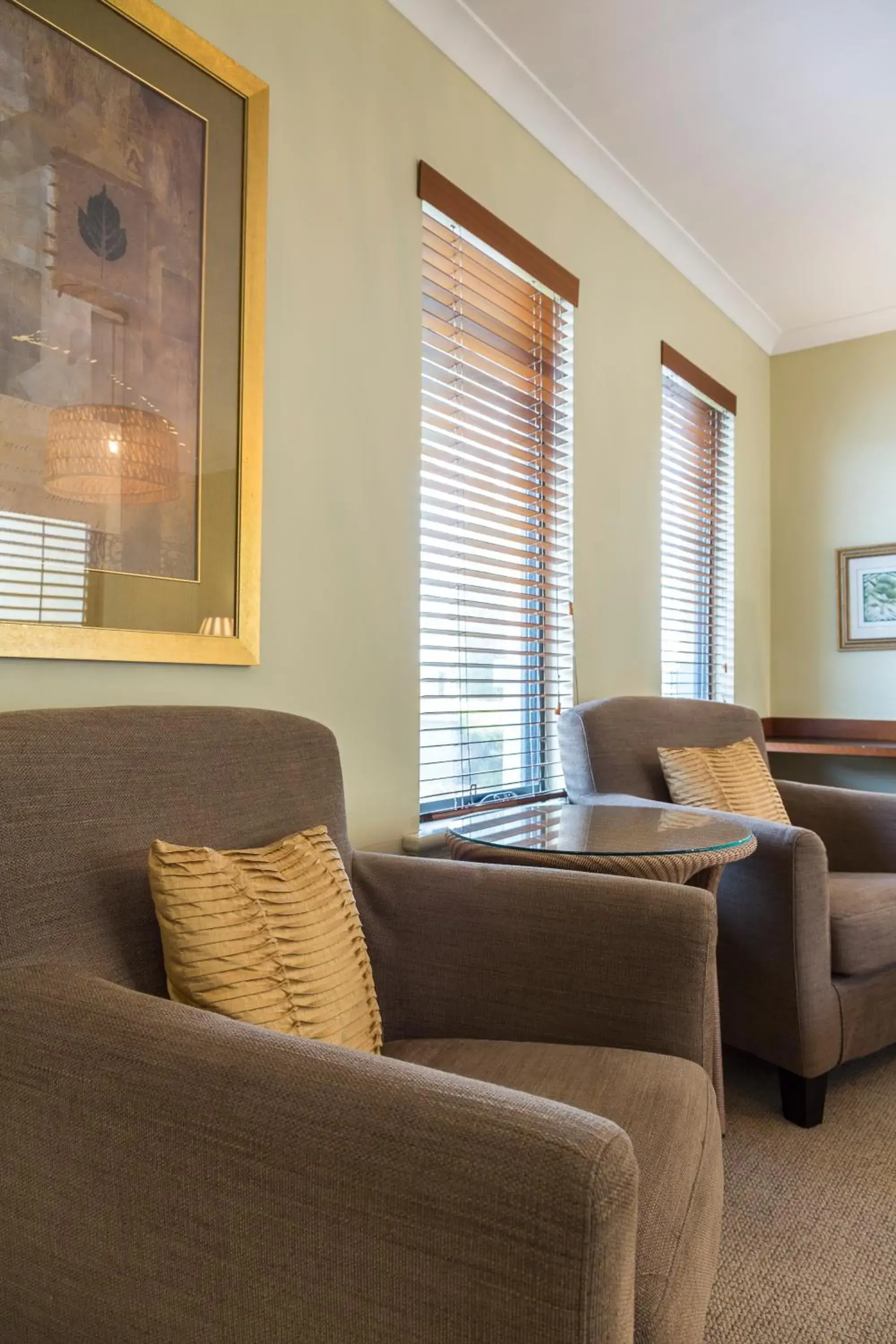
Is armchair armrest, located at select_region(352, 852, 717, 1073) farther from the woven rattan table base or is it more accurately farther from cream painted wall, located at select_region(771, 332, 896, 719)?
cream painted wall, located at select_region(771, 332, 896, 719)

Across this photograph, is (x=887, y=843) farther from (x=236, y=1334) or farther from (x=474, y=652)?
(x=236, y=1334)

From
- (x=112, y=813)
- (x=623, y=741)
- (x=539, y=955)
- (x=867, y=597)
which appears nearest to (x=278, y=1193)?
(x=112, y=813)

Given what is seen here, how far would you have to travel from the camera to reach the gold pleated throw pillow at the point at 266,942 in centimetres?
109

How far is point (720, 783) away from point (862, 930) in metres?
0.56

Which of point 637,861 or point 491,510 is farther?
point 491,510

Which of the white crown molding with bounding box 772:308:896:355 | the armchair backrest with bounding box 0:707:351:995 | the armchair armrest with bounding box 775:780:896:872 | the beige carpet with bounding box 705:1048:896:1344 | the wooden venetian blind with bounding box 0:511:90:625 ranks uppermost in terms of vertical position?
the white crown molding with bounding box 772:308:896:355

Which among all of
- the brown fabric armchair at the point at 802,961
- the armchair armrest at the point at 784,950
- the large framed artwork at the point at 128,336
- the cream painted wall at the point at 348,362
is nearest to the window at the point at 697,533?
the cream painted wall at the point at 348,362

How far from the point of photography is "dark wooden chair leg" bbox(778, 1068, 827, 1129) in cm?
202

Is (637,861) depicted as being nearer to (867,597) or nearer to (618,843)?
(618,843)

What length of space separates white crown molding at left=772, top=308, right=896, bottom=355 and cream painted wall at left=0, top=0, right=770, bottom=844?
192 cm

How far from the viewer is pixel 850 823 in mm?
2701

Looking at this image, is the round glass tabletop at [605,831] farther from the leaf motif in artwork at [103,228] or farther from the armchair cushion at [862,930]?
the leaf motif in artwork at [103,228]

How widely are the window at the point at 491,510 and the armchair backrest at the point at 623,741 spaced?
0.55ft

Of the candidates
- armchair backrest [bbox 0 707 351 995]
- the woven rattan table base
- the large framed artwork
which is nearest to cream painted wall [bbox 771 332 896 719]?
the woven rattan table base
